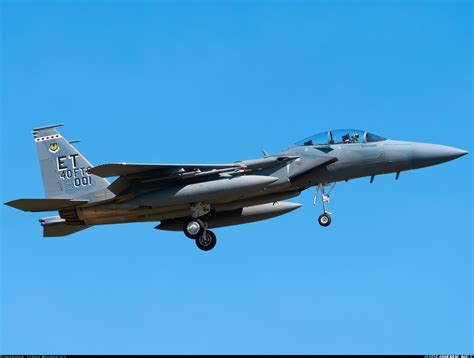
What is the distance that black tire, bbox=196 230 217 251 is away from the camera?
75.2ft

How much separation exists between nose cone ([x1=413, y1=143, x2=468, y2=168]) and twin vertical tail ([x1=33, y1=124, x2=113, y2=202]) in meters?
7.98

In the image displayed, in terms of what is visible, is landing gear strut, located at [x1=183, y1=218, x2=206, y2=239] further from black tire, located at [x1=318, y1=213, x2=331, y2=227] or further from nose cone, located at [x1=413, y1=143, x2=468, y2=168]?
nose cone, located at [x1=413, y1=143, x2=468, y2=168]

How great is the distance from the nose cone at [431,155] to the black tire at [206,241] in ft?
18.3

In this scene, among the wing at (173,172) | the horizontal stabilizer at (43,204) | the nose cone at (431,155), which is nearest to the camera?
the horizontal stabilizer at (43,204)

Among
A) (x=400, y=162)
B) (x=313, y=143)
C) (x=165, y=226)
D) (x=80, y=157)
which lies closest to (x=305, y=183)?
(x=313, y=143)

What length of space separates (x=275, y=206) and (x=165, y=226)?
3.09m

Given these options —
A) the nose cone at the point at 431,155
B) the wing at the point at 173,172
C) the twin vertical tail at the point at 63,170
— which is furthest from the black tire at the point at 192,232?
the nose cone at the point at 431,155

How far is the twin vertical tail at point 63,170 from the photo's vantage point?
904 inches

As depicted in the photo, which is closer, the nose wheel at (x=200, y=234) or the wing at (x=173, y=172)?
the wing at (x=173, y=172)

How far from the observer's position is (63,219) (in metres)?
23.1

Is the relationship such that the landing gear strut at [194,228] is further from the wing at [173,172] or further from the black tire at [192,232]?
the wing at [173,172]

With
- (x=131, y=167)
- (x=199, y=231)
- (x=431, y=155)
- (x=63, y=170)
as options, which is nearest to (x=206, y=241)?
(x=199, y=231)

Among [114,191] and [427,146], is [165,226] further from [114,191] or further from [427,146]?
[427,146]

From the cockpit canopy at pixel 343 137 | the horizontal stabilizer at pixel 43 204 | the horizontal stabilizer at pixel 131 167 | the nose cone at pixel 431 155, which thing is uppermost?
the cockpit canopy at pixel 343 137
